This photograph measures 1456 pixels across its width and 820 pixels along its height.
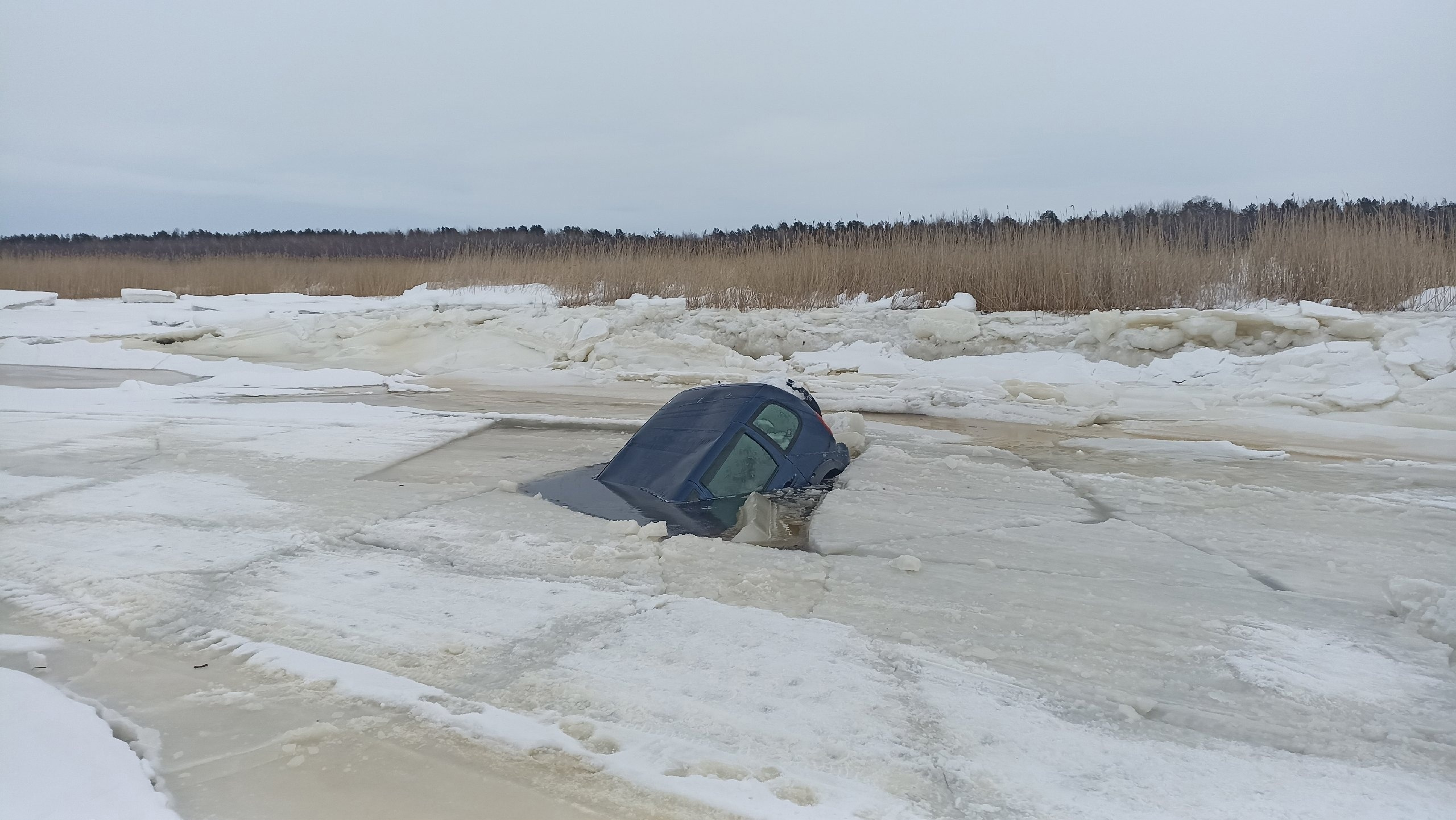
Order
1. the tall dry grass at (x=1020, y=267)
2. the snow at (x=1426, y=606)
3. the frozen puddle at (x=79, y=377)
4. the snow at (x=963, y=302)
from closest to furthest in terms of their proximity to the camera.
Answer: the snow at (x=1426, y=606) < the frozen puddle at (x=79, y=377) < the tall dry grass at (x=1020, y=267) < the snow at (x=963, y=302)

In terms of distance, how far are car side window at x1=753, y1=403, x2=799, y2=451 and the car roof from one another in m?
0.04

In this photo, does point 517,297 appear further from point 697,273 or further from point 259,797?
point 259,797

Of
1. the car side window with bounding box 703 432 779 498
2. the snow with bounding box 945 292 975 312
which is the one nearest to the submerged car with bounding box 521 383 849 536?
the car side window with bounding box 703 432 779 498

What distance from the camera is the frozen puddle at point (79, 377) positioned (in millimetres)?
9820

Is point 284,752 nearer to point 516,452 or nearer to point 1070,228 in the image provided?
point 516,452

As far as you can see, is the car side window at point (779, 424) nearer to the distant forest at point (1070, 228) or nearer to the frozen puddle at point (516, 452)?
the frozen puddle at point (516, 452)

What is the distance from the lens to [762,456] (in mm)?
4906

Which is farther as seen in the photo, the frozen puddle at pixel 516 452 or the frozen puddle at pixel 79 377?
the frozen puddle at pixel 79 377

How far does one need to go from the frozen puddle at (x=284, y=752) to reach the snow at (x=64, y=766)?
61 millimetres

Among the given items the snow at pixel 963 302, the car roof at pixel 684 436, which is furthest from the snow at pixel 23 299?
the car roof at pixel 684 436

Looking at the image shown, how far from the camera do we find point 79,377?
34.9 feet

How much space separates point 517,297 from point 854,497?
14.1m

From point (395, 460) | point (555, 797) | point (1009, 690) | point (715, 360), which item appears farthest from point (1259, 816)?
point (715, 360)

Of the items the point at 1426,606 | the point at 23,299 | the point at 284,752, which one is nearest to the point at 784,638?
the point at 284,752
